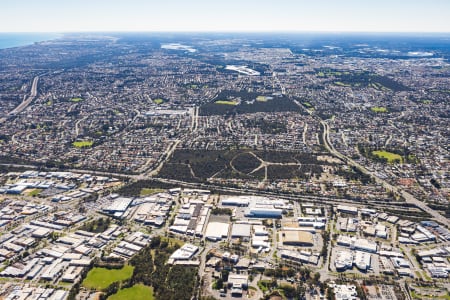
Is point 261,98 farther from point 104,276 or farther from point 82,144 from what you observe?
point 104,276

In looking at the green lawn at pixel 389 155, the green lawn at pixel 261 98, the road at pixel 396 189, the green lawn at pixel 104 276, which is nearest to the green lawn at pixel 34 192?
the green lawn at pixel 104 276

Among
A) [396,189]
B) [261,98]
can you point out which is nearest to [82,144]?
[396,189]

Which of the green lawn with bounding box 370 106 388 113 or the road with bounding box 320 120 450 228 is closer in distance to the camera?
the road with bounding box 320 120 450 228

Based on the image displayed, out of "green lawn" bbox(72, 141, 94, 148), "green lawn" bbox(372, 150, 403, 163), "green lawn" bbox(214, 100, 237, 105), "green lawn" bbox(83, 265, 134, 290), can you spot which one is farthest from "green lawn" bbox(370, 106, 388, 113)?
"green lawn" bbox(83, 265, 134, 290)

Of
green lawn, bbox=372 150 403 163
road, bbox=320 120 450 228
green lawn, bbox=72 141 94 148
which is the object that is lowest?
green lawn, bbox=72 141 94 148

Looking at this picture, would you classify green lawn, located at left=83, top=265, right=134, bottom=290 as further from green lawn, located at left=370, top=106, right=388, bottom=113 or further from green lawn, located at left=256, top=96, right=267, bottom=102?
green lawn, located at left=370, top=106, right=388, bottom=113
